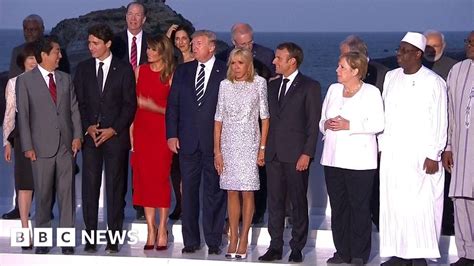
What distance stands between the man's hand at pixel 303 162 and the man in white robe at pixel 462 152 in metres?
0.89

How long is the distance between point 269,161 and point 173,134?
68 cm

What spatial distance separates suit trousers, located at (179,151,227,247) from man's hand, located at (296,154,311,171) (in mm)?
601

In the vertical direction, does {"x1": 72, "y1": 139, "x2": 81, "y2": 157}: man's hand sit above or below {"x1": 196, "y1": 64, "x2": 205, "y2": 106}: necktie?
below

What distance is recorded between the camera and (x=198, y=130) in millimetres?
8742

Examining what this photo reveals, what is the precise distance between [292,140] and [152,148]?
3.33 ft

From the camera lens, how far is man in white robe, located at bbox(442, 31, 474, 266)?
8.38 metres

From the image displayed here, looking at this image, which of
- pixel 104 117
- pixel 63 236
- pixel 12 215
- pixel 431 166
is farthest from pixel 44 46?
pixel 431 166

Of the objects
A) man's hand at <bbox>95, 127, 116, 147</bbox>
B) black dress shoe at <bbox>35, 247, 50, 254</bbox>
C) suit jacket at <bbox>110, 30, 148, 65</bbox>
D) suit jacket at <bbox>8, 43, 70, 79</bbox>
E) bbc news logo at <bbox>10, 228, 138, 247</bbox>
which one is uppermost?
suit jacket at <bbox>110, 30, 148, 65</bbox>

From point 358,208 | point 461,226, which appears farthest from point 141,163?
point 461,226

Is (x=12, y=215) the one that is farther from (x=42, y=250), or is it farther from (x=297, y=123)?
(x=297, y=123)

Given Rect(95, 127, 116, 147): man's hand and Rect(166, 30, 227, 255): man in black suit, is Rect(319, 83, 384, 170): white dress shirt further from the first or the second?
Rect(95, 127, 116, 147): man's hand

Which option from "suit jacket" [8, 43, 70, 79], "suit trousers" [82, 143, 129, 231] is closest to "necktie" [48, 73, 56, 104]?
"suit trousers" [82, 143, 129, 231]

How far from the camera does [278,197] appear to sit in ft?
28.3

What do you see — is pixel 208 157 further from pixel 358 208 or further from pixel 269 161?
pixel 358 208
